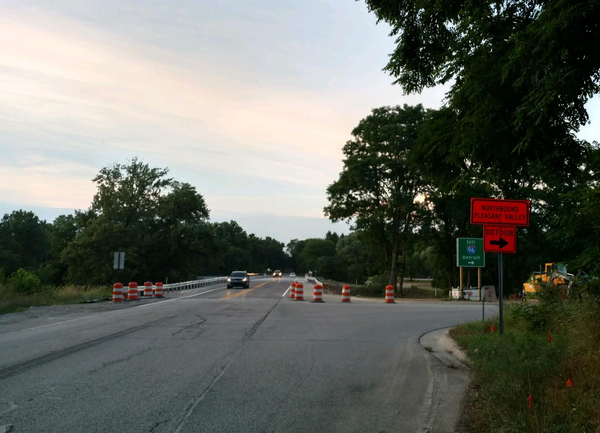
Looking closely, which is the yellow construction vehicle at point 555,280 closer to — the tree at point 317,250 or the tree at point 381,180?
the tree at point 381,180

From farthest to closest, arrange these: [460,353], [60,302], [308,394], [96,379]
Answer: [60,302] → [460,353] → [96,379] → [308,394]

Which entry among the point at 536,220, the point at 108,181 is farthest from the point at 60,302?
the point at 108,181

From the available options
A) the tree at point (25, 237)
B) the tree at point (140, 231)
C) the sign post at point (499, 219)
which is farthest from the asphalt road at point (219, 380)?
the tree at point (25, 237)

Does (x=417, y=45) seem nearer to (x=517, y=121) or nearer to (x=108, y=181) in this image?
(x=517, y=121)

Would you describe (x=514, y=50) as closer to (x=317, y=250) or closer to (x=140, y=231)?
(x=140, y=231)

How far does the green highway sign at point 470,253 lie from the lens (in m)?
24.9

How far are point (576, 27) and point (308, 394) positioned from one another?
19.1 ft

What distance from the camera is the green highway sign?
24.9m

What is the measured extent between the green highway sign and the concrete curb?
33.2 feet

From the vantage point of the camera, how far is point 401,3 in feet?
31.1

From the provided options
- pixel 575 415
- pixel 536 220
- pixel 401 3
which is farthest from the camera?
pixel 536 220

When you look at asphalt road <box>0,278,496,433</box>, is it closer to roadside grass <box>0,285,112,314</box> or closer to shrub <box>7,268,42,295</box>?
roadside grass <box>0,285,112,314</box>

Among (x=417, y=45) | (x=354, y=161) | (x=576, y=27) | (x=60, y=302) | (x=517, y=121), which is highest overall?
(x=354, y=161)

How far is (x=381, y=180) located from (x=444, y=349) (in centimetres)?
3262
